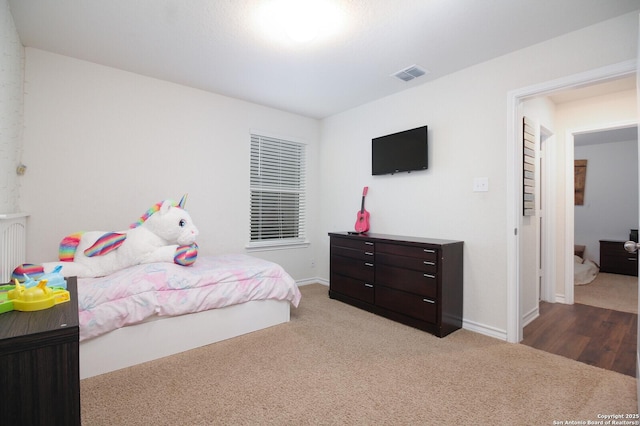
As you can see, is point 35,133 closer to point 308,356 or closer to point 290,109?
point 290,109

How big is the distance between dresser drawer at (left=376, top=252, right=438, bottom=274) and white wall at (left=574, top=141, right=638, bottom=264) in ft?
17.3

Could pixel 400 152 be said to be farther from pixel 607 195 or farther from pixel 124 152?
pixel 607 195

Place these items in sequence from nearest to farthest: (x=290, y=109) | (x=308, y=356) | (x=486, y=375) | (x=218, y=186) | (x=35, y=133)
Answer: (x=486, y=375)
(x=308, y=356)
(x=35, y=133)
(x=218, y=186)
(x=290, y=109)

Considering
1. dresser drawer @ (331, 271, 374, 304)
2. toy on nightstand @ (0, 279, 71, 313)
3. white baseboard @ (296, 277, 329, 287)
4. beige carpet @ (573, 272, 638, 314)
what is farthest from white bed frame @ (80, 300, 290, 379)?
beige carpet @ (573, 272, 638, 314)

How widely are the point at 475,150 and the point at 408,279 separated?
1359mm

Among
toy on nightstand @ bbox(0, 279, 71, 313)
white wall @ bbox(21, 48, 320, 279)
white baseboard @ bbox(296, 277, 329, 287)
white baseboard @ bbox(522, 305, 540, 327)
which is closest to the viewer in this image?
toy on nightstand @ bbox(0, 279, 71, 313)

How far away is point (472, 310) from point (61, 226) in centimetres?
386

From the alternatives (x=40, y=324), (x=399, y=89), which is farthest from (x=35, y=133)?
(x=399, y=89)

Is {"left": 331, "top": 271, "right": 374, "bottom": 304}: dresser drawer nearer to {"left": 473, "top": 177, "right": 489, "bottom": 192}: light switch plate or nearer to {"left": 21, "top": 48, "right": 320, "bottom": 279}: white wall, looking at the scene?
{"left": 21, "top": 48, "right": 320, "bottom": 279}: white wall

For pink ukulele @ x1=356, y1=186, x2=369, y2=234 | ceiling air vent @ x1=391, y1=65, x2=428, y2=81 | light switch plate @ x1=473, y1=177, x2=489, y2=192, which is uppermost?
ceiling air vent @ x1=391, y1=65, x2=428, y2=81

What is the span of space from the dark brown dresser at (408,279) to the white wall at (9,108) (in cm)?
298

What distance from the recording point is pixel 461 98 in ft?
9.78

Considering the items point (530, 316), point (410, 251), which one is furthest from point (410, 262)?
point (530, 316)

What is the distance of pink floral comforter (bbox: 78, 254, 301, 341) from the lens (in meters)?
2.07
